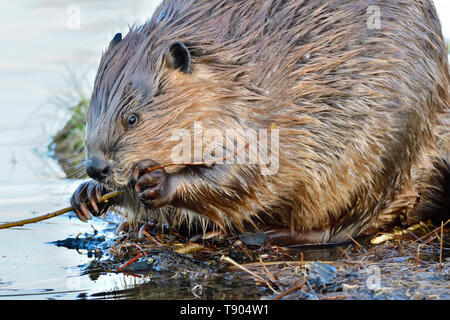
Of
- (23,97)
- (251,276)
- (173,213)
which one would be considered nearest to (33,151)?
(23,97)

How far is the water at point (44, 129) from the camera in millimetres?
3863

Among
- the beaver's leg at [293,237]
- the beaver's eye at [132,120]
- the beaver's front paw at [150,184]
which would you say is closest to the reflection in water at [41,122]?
the beaver's front paw at [150,184]

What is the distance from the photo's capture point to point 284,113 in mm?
4402

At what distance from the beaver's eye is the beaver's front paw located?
19cm

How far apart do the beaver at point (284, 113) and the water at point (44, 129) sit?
0.44 meters

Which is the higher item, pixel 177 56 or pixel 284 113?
pixel 177 56

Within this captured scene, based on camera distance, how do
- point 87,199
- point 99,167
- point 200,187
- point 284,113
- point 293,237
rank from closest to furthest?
1. point 99,167
2. point 200,187
3. point 284,113
4. point 87,199
5. point 293,237

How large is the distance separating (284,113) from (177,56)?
625 mm

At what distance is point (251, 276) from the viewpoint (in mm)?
3869

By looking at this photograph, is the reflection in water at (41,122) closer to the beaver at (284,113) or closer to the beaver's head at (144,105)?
the beaver at (284,113)

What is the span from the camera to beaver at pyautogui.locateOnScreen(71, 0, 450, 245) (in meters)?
4.21

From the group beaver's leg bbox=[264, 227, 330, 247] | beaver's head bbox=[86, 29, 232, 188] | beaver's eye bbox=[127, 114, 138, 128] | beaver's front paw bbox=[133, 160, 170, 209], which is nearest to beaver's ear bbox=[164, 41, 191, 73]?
beaver's head bbox=[86, 29, 232, 188]

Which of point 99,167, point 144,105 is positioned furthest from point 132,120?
point 99,167

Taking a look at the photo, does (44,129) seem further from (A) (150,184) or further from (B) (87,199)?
(A) (150,184)
